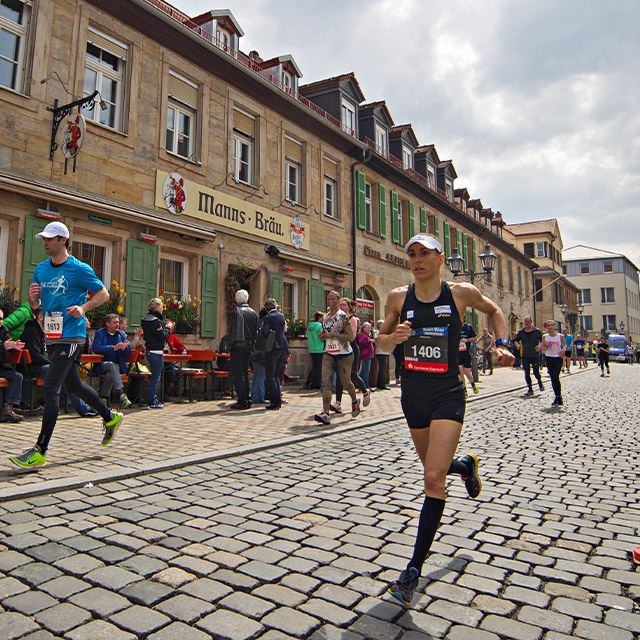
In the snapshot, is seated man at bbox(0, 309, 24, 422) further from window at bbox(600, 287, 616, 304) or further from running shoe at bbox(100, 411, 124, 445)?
window at bbox(600, 287, 616, 304)

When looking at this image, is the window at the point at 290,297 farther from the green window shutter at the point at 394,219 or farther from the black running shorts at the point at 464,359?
the green window shutter at the point at 394,219

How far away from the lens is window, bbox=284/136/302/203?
58.0ft

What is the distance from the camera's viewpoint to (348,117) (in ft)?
70.3

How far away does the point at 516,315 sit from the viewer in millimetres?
42375

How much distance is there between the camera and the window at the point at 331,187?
1977 cm

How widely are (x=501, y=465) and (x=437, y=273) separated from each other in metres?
3.07

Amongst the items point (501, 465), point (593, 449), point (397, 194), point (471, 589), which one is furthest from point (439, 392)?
point (397, 194)

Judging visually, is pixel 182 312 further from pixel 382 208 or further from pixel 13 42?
pixel 382 208

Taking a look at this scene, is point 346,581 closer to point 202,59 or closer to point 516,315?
point 202,59

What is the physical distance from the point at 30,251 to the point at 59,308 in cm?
605

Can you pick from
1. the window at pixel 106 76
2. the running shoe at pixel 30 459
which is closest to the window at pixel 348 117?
the window at pixel 106 76

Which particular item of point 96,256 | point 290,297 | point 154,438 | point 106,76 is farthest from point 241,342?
point 290,297

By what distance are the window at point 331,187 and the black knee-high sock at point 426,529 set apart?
1749cm

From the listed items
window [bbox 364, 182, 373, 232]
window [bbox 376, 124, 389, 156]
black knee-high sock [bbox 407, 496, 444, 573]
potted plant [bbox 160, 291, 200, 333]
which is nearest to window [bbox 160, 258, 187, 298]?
potted plant [bbox 160, 291, 200, 333]
